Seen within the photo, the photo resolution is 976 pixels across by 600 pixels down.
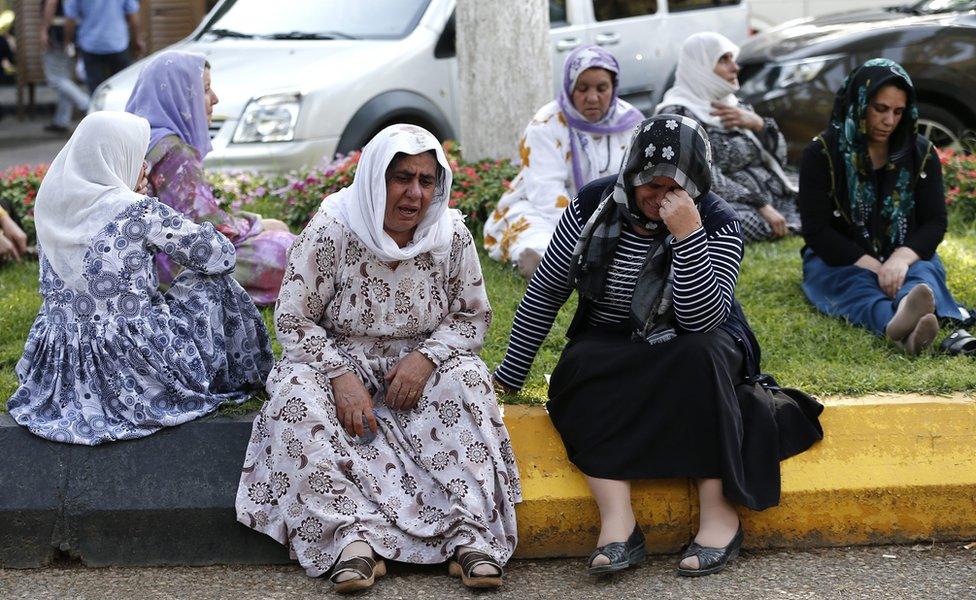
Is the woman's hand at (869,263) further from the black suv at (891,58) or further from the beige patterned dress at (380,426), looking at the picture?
the black suv at (891,58)

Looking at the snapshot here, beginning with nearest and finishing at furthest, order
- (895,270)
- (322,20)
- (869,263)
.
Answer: (895,270), (869,263), (322,20)

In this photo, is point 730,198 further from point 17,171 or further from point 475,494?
point 17,171

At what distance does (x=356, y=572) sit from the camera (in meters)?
3.74

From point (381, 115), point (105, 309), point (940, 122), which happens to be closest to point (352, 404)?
point (105, 309)

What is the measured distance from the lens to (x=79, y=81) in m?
16.9

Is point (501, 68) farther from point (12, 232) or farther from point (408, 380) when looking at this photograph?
point (408, 380)

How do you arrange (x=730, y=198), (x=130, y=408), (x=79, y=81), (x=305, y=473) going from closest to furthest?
(x=305, y=473), (x=130, y=408), (x=730, y=198), (x=79, y=81)

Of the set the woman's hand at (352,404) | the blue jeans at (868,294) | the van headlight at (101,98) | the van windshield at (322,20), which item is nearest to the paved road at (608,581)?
the woman's hand at (352,404)

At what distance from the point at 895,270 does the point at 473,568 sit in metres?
2.47

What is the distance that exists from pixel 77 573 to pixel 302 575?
72cm

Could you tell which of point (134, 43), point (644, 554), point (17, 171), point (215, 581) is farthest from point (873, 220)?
point (134, 43)

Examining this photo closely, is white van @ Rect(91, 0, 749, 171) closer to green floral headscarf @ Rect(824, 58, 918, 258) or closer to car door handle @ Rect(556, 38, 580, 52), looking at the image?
car door handle @ Rect(556, 38, 580, 52)

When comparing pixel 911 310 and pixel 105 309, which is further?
pixel 911 310

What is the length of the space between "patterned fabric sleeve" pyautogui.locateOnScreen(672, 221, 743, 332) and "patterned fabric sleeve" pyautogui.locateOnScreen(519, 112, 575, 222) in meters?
2.33
